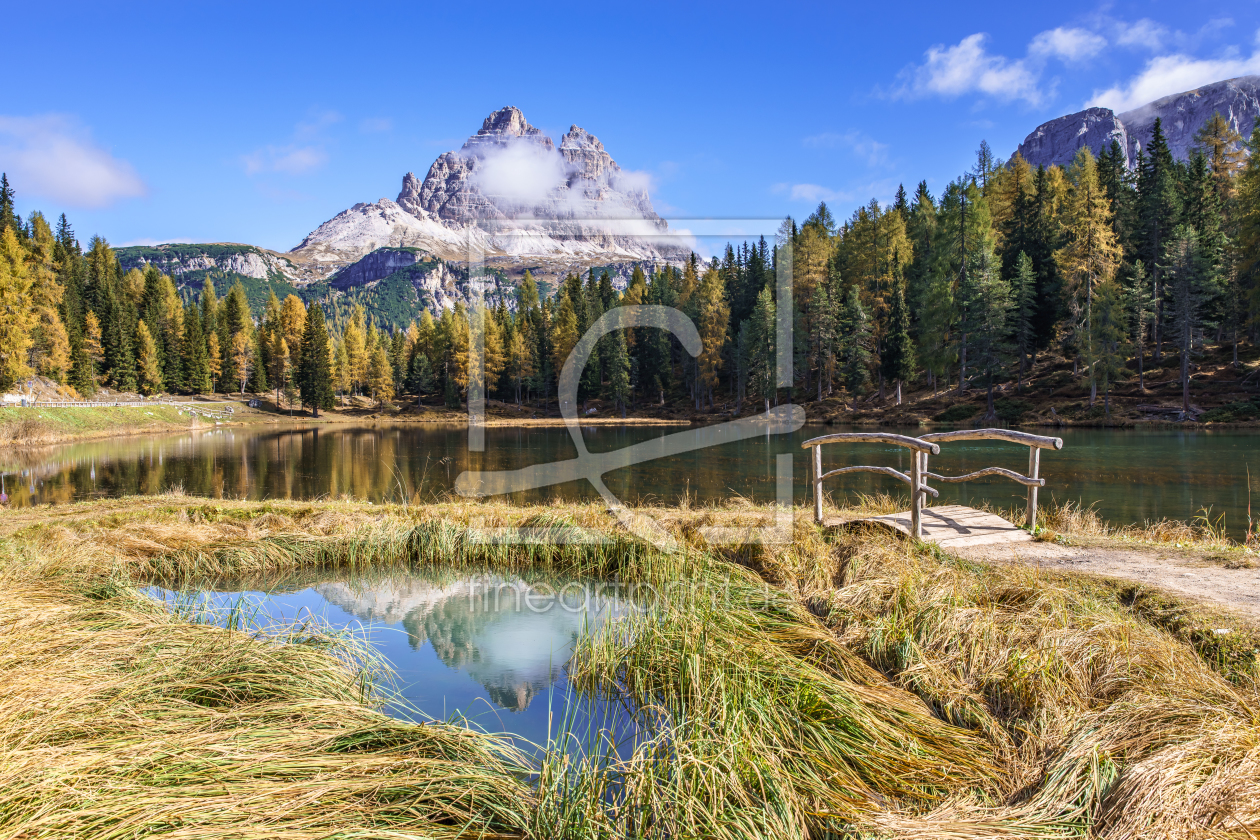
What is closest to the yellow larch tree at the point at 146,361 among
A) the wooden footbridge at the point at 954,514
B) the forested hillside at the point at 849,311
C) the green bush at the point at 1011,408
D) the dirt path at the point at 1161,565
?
the forested hillside at the point at 849,311

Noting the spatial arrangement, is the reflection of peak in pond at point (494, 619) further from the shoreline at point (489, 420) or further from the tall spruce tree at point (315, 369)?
the tall spruce tree at point (315, 369)

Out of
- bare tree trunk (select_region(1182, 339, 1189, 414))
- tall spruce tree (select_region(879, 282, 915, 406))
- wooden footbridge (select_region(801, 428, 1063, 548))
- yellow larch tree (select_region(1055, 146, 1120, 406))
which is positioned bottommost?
wooden footbridge (select_region(801, 428, 1063, 548))

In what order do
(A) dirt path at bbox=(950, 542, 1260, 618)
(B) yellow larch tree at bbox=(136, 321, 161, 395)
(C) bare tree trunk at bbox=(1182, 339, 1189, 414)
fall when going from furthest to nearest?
(B) yellow larch tree at bbox=(136, 321, 161, 395) < (C) bare tree trunk at bbox=(1182, 339, 1189, 414) < (A) dirt path at bbox=(950, 542, 1260, 618)

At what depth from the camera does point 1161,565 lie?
734 centimetres

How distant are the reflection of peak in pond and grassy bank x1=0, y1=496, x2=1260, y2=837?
2.24ft

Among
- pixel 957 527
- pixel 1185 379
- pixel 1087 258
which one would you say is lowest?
pixel 957 527

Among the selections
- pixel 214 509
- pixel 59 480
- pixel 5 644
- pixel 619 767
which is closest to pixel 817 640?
pixel 619 767

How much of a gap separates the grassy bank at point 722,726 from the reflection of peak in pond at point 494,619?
0.68 m

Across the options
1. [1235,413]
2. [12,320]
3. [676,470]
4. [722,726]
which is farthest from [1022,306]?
[12,320]

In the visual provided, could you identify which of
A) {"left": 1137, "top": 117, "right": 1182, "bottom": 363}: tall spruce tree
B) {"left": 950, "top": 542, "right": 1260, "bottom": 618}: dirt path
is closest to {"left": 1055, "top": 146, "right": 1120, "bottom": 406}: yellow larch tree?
{"left": 1137, "top": 117, "right": 1182, "bottom": 363}: tall spruce tree

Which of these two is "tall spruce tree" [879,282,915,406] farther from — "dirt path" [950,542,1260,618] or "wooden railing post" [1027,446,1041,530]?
"dirt path" [950,542,1260,618]

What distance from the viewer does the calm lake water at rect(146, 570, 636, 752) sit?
5379 mm

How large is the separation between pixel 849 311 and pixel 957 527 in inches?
1711

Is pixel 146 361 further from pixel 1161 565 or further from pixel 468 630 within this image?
pixel 1161 565
